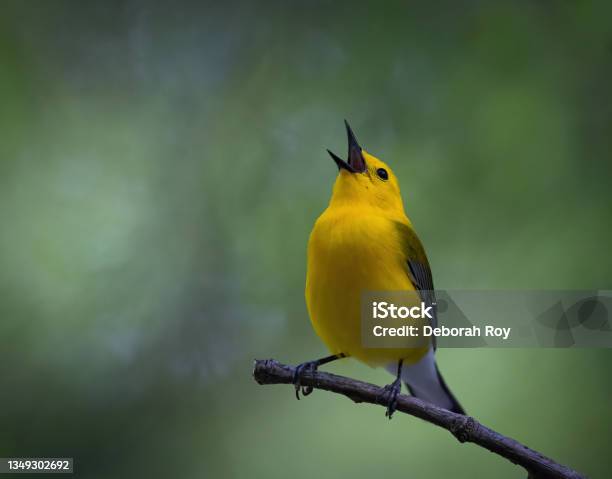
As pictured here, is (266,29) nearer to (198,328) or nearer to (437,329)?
(198,328)

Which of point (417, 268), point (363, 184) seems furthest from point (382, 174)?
point (417, 268)

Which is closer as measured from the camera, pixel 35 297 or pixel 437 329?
pixel 437 329

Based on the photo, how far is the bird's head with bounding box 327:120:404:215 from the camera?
4.34m

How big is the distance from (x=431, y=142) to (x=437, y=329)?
2.21m

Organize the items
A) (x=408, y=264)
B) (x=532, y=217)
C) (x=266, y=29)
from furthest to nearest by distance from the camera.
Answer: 1. (x=266, y=29)
2. (x=532, y=217)
3. (x=408, y=264)

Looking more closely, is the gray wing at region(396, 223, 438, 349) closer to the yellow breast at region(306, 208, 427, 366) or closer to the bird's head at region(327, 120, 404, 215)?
the yellow breast at region(306, 208, 427, 366)

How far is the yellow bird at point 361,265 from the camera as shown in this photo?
386cm

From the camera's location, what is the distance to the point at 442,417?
3527 millimetres

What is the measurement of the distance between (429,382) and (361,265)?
123cm

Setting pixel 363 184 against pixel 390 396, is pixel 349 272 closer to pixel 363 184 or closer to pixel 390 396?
pixel 390 396

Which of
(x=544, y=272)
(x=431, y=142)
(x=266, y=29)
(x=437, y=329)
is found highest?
(x=266, y=29)

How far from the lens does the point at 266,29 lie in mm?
7066

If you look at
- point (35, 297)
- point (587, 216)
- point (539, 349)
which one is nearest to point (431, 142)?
point (587, 216)

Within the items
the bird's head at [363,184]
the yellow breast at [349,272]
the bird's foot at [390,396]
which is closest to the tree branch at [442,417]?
the bird's foot at [390,396]
